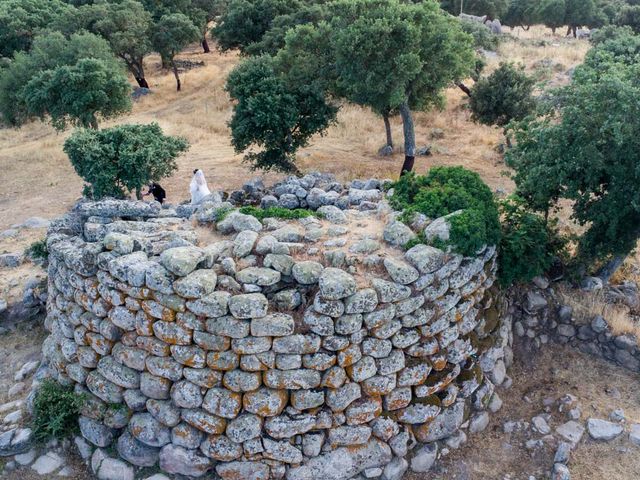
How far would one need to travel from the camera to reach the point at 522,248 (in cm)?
1011

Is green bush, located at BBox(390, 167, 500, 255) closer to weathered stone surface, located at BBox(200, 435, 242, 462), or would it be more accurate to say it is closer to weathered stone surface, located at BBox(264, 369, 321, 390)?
weathered stone surface, located at BBox(264, 369, 321, 390)

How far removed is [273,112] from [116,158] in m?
5.21

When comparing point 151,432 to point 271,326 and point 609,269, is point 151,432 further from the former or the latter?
point 609,269

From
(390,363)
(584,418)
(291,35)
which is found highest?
(291,35)

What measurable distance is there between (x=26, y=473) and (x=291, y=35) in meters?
14.9

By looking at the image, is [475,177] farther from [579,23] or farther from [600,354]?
[579,23]

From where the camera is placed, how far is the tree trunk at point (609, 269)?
37.8 ft

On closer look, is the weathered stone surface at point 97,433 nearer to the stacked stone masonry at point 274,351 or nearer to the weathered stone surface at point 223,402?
the stacked stone masonry at point 274,351

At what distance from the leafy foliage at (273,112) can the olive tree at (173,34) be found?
1481 cm

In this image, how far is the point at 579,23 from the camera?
3853cm

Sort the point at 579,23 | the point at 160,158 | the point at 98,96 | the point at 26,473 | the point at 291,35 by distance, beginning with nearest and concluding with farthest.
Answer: the point at 26,473 < the point at 160,158 < the point at 291,35 < the point at 98,96 < the point at 579,23

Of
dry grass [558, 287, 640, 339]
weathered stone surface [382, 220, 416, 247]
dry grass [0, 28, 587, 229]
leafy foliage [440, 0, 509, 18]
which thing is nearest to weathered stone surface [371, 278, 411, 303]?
weathered stone surface [382, 220, 416, 247]

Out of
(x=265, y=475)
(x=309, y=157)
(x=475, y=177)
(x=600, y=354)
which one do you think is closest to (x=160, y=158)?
(x=309, y=157)

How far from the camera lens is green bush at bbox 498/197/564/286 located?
33.4 ft
